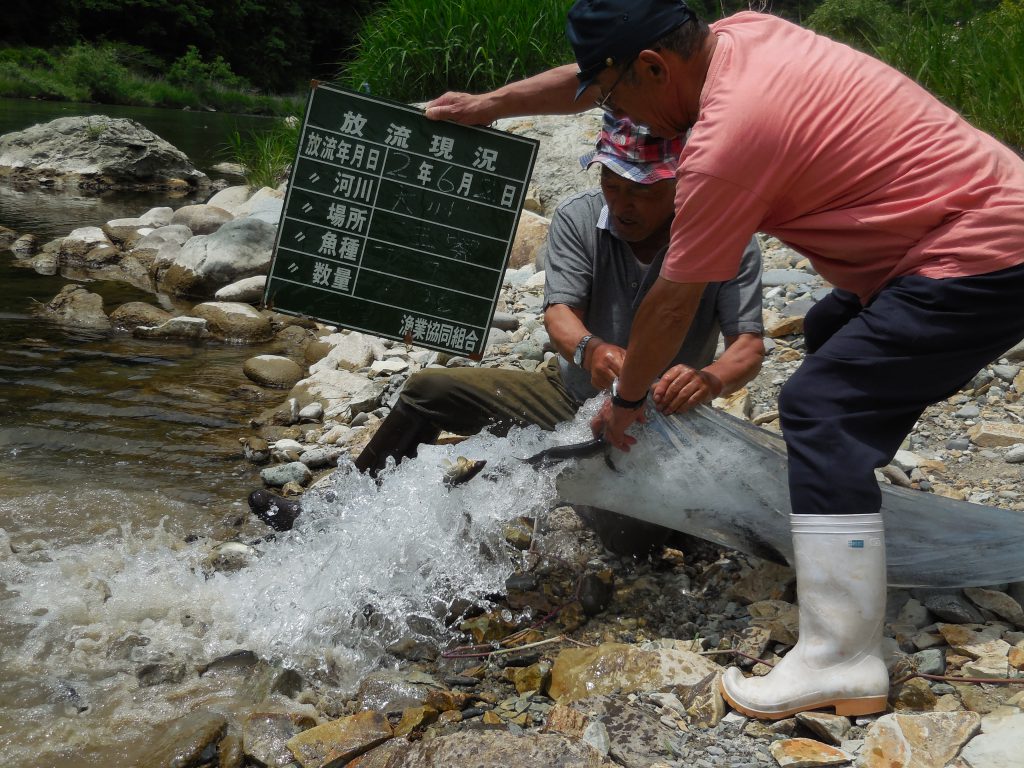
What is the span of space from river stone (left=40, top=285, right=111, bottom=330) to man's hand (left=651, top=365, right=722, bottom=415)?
5.99m

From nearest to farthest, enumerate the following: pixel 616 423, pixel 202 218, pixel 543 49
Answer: pixel 616 423
pixel 543 49
pixel 202 218

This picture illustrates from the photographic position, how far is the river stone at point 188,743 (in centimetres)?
265

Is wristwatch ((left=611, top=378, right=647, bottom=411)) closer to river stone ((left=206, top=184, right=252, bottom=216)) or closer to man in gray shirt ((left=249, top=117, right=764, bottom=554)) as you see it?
man in gray shirt ((left=249, top=117, right=764, bottom=554))

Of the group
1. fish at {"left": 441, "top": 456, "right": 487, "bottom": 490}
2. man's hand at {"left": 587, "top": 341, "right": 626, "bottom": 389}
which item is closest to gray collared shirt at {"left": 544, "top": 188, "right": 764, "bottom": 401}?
man's hand at {"left": 587, "top": 341, "right": 626, "bottom": 389}

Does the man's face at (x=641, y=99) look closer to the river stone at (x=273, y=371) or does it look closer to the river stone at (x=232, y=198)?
the river stone at (x=273, y=371)

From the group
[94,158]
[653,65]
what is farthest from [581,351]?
[94,158]

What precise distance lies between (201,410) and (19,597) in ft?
8.13

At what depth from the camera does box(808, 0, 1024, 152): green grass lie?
19.8ft

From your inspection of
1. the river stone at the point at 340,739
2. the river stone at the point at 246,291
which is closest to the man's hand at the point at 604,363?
the river stone at the point at 340,739

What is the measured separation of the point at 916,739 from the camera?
2182 millimetres

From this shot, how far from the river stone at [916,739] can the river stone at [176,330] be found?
6.26 metres

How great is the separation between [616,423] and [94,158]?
16.2 m

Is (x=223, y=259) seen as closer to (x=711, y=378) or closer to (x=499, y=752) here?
(x=711, y=378)

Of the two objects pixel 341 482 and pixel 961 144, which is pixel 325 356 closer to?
pixel 341 482
